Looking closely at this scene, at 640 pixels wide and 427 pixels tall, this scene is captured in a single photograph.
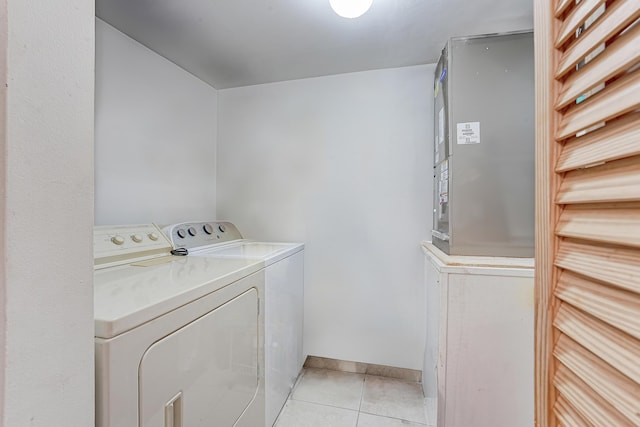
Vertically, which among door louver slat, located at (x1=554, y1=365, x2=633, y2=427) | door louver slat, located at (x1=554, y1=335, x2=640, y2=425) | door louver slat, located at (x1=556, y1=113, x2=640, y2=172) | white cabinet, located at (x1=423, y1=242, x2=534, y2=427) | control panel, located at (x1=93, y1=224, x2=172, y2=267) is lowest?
white cabinet, located at (x1=423, y1=242, x2=534, y2=427)

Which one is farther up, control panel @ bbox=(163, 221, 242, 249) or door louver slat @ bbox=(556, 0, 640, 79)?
door louver slat @ bbox=(556, 0, 640, 79)

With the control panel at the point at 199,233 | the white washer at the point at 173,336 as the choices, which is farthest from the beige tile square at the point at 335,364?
the control panel at the point at 199,233

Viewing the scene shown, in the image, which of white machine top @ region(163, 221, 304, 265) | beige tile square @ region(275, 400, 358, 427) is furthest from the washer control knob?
beige tile square @ region(275, 400, 358, 427)

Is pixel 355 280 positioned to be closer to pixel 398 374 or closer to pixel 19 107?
pixel 398 374

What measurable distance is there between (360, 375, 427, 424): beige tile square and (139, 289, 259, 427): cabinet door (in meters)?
0.90

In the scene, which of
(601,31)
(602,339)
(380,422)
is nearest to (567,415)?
(602,339)

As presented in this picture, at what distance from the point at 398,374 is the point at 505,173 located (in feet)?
5.16

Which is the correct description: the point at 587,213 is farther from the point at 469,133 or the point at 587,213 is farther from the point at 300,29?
the point at 300,29

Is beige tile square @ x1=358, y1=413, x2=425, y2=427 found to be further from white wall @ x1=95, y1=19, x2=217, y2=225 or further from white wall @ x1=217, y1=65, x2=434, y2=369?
white wall @ x1=95, y1=19, x2=217, y2=225

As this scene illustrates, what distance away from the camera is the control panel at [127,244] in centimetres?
116

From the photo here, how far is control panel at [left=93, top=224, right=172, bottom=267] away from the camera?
1163 mm

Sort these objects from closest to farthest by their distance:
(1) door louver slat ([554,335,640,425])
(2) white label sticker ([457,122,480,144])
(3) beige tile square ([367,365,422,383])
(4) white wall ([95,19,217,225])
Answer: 1. (1) door louver slat ([554,335,640,425])
2. (2) white label sticker ([457,122,480,144])
3. (4) white wall ([95,19,217,225])
4. (3) beige tile square ([367,365,422,383])

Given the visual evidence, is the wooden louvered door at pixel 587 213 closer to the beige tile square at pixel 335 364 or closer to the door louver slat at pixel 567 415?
the door louver slat at pixel 567 415

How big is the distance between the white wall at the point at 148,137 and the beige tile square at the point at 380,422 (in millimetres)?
1803
